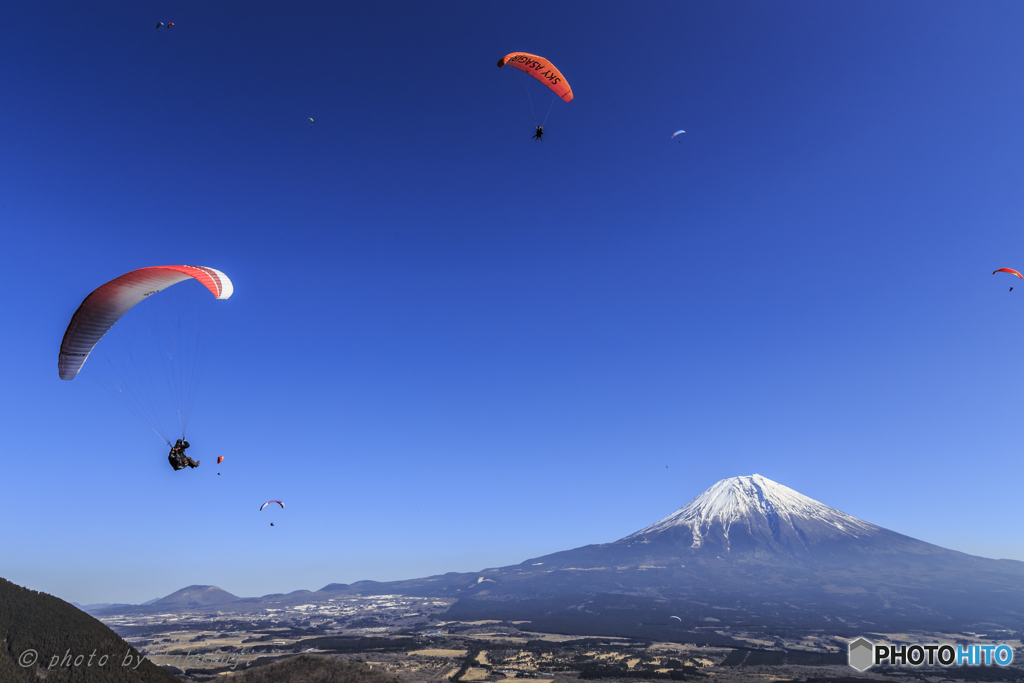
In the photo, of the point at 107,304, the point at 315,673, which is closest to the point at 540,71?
the point at 107,304

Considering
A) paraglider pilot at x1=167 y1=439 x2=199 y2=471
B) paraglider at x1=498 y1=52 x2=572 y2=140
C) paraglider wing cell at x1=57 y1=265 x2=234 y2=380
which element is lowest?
paraglider pilot at x1=167 y1=439 x2=199 y2=471

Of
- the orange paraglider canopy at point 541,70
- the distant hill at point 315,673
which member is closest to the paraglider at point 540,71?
the orange paraglider canopy at point 541,70

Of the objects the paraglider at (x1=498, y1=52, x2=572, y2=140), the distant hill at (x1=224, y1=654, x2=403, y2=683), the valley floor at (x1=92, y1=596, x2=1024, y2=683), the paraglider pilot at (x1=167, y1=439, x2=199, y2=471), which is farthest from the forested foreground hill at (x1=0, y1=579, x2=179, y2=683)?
the paraglider at (x1=498, y1=52, x2=572, y2=140)

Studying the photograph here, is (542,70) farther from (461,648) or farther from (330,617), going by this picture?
(330,617)

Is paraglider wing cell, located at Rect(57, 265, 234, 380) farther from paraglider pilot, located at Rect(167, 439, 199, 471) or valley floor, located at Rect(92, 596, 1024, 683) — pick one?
valley floor, located at Rect(92, 596, 1024, 683)

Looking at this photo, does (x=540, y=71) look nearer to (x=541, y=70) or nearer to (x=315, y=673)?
(x=541, y=70)

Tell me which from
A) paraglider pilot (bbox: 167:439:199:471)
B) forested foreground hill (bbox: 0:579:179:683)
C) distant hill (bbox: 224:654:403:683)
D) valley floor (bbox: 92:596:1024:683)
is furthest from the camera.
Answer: valley floor (bbox: 92:596:1024:683)

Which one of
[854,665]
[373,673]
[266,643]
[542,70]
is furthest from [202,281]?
[266,643]
